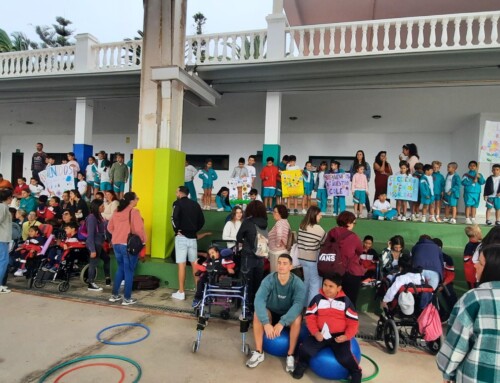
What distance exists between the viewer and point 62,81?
1020cm

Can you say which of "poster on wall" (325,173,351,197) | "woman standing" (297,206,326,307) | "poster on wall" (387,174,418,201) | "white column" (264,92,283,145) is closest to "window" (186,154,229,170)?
"white column" (264,92,283,145)

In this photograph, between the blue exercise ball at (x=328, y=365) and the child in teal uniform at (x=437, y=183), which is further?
the child in teal uniform at (x=437, y=183)

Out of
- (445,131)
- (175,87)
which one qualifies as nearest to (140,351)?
(175,87)

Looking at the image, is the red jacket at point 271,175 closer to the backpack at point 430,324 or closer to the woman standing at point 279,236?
the woman standing at point 279,236

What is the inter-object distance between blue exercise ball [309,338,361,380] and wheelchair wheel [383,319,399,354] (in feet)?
2.42

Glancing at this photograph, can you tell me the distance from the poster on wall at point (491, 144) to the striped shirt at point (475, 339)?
205 inches

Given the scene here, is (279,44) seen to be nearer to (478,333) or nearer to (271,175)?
(271,175)

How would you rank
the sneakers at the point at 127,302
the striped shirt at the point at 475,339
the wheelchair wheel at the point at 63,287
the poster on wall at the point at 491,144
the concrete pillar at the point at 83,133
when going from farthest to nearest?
1. the concrete pillar at the point at 83,133
2. the poster on wall at the point at 491,144
3. the wheelchair wheel at the point at 63,287
4. the sneakers at the point at 127,302
5. the striped shirt at the point at 475,339

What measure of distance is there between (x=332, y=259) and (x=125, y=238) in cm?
312

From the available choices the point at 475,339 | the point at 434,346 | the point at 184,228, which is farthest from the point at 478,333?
the point at 184,228

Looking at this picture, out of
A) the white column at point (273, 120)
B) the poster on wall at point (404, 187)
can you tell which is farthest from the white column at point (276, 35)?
the poster on wall at point (404, 187)

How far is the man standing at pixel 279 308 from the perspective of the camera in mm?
3549

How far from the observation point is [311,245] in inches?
181

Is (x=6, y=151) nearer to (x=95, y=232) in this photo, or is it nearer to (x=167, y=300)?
(x=95, y=232)
